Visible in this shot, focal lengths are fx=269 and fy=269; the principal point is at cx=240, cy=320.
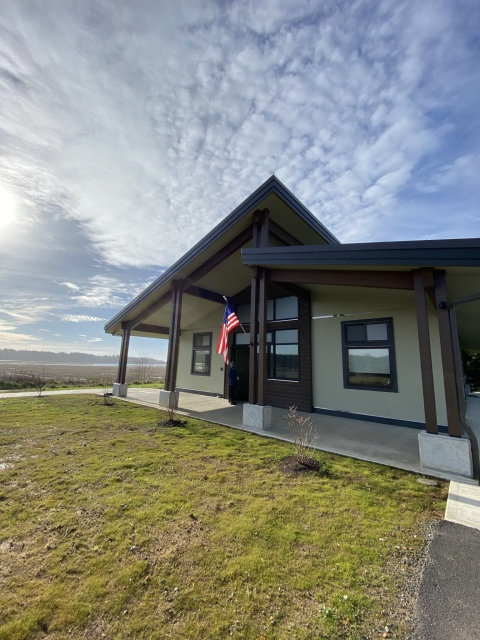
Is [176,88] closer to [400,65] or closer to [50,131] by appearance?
[50,131]

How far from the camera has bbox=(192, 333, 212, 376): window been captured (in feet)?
38.7

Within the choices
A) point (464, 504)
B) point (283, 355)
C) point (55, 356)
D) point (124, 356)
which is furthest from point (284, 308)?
point (55, 356)

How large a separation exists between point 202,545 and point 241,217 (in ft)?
20.7

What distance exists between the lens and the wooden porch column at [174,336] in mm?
8445

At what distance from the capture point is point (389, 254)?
4391mm

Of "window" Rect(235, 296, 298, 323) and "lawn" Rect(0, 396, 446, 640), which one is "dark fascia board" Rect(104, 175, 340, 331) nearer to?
"window" Rect(235, 296, 298, 323)

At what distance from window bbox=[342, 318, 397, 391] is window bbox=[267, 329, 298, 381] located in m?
1.62

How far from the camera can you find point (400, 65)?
515 cm

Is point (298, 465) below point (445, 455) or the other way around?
below

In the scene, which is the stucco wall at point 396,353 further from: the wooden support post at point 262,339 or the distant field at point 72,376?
the distant field at point 72,376

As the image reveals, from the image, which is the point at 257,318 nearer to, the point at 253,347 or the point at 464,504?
the point at 253,347

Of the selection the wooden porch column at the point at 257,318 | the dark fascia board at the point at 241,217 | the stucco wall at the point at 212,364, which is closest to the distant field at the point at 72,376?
the stucco wall at the point at 212,364

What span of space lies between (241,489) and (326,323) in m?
5.91

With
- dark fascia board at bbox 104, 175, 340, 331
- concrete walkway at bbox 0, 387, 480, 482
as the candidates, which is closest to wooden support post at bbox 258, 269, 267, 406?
concrete walkway at bbox 0, 387, 480, 482
